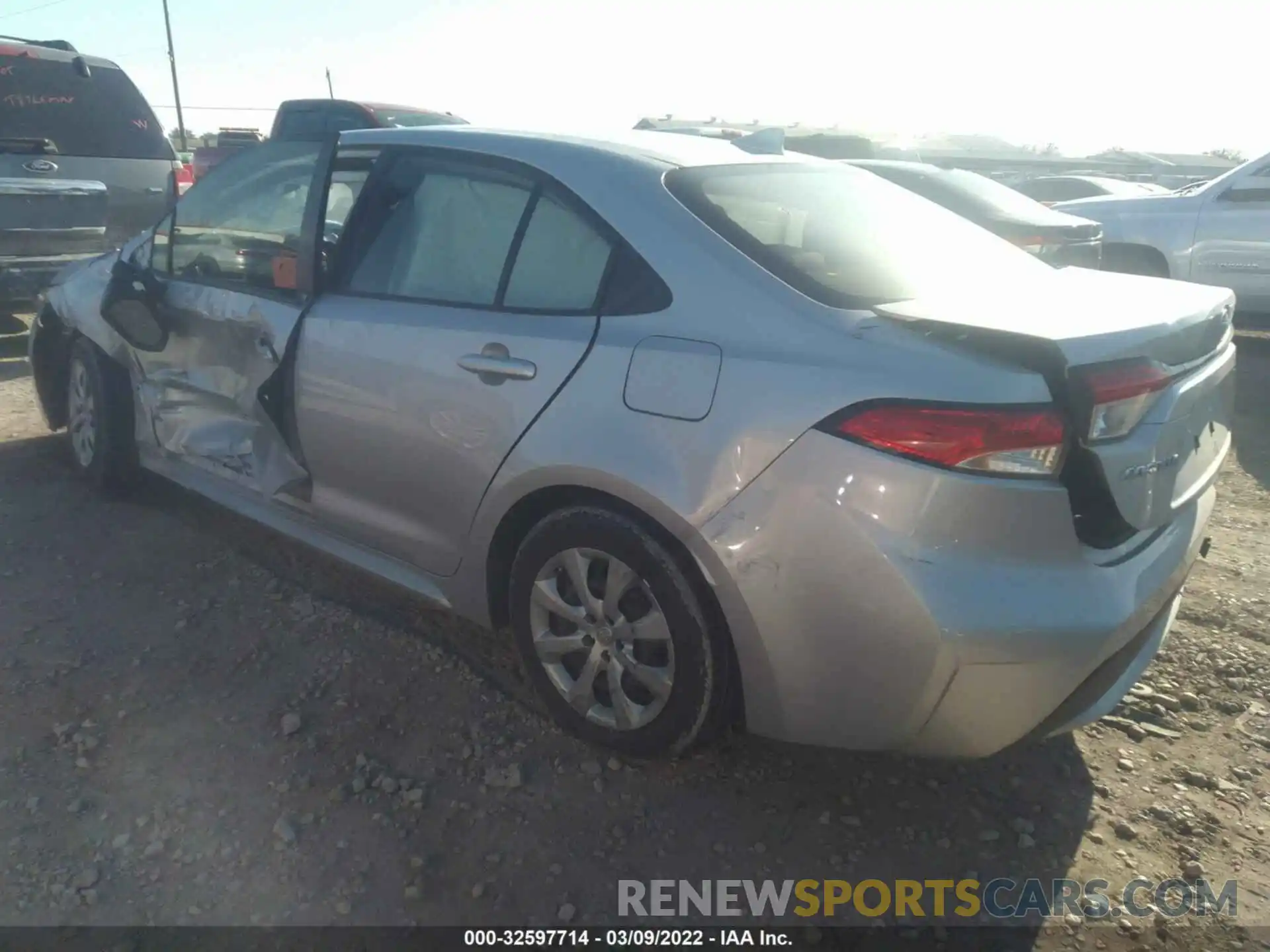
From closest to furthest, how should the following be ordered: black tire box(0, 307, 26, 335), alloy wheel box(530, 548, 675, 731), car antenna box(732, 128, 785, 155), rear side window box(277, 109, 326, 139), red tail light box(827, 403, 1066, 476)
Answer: red tail light box(827, 403, 1066, 476) → alloy wheel box(530, 548, 675, 731) → car antenna box(732, 128, 785, 155) → black tire box(0, 307, 26, 335) → rear side window box(277, 109, 326, 139)

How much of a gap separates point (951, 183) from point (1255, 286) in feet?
9.54

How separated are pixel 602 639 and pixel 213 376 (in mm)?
2011

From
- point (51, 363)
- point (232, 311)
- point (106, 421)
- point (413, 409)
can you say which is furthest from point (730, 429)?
point (51, 363)

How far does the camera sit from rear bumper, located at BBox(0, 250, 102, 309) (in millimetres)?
6609

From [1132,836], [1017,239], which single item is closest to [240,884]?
[1132,836]

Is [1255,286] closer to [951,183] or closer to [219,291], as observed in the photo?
[951,183]

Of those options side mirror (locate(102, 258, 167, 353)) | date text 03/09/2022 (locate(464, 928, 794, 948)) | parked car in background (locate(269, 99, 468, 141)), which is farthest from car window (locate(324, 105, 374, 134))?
date text 03/09/2022 (locate(464, 928, 794, 948))

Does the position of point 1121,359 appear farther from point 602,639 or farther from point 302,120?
point 302,120

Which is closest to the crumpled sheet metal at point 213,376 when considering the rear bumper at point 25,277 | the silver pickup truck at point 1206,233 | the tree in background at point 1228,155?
the rear bumper at point 25,277

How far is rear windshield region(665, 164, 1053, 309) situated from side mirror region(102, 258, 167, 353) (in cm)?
233

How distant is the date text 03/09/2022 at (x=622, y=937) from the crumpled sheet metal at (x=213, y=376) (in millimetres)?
1757

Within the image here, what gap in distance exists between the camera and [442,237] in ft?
10.1

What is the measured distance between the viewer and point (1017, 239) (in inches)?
270

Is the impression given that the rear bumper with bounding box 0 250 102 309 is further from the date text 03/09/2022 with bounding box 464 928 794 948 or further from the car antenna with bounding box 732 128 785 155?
the date text 03/09/2022 with bounding box 464 928 794 948
